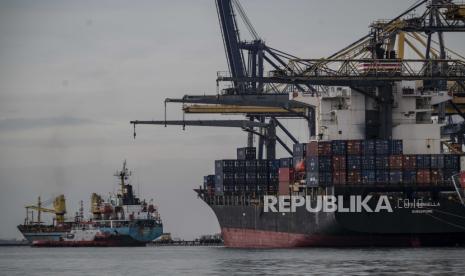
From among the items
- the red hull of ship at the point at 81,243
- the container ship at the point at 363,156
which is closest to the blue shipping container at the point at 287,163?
the container ship at the point at 363,156

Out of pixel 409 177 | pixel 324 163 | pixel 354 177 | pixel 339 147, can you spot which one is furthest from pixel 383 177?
pixel 324 163

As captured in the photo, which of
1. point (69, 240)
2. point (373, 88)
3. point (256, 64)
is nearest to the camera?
point (373, 88)

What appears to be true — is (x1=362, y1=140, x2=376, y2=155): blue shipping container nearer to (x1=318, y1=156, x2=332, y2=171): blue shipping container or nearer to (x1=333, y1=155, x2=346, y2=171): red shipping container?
(x1=333, y1=155, x2=346, y2=171): red shipping container

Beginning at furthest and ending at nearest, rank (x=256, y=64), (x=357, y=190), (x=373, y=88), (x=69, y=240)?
(x=69, y=240)
(x=256, y=64)
(x=373, y=88)
(x=357, y=190)

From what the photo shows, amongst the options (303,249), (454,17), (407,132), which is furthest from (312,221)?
(454,17)

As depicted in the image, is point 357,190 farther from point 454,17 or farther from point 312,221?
point 454,17

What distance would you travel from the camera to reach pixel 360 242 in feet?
309

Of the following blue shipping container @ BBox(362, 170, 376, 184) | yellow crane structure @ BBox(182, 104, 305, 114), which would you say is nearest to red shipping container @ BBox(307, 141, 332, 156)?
blue shipping container @ BBox(362, 170, 376, 184)

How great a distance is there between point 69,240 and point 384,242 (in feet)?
168

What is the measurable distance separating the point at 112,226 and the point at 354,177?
48099mm

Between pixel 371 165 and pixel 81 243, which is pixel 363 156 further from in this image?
pixel 81 243

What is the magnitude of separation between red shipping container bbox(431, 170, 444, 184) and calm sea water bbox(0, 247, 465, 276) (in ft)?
15.3

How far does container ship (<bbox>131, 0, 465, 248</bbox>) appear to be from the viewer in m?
93.4

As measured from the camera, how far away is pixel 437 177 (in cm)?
9319
